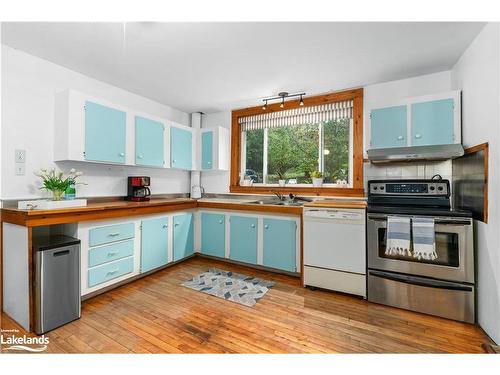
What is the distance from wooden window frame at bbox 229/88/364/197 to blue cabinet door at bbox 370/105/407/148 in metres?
0.37

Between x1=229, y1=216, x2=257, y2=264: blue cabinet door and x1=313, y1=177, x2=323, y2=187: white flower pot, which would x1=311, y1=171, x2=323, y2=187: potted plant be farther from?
x1=229, y1=216, x2=257, y2=264: blue cabinet door

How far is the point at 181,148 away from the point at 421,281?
3.49 meters

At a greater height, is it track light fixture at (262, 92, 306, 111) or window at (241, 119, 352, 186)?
track light fixture at (262, 92, 306, 111)

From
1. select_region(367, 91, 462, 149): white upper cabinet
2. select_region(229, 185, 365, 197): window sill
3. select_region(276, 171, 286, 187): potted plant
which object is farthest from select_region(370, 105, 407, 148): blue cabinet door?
select_region(276, 171, 286, 187): potted plant

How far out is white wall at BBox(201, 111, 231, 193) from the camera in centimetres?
423

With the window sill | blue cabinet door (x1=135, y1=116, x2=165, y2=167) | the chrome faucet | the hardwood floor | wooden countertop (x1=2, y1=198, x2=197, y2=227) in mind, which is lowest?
the hardwood floor

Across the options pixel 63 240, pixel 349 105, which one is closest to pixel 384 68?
pixel 349 105

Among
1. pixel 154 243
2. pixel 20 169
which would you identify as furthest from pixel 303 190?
pixel 20 169

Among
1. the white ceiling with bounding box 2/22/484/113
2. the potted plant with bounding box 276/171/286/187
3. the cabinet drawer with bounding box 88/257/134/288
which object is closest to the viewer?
the white ceiling with bounding box 2/22/484/113

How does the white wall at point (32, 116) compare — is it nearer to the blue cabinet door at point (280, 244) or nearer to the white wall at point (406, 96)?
the blue cabinet door at point (280, 244)

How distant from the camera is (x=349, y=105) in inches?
128

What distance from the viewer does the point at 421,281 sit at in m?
2.20

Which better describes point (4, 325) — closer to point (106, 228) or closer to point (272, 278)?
point (106, 228)

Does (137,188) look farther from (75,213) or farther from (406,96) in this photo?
(406,96)
